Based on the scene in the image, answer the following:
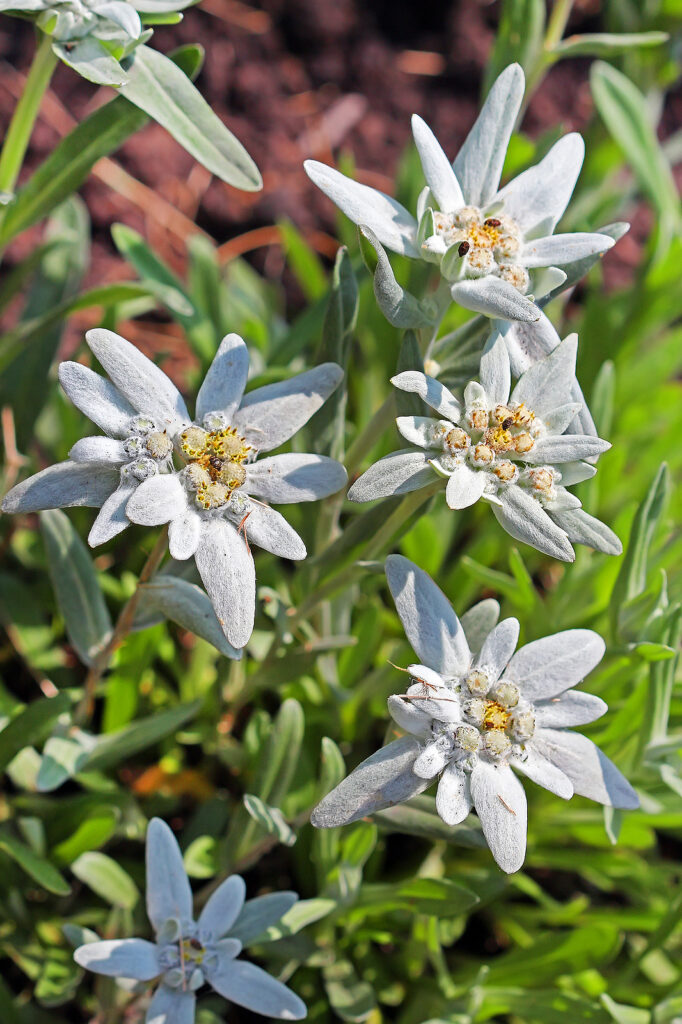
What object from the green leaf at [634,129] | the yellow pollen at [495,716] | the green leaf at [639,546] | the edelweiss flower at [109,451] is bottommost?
the yellow pollen at [495,716]

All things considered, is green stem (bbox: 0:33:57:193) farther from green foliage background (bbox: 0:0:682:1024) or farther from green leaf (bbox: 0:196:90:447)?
green leaf (bbox: 0:196:90:447)

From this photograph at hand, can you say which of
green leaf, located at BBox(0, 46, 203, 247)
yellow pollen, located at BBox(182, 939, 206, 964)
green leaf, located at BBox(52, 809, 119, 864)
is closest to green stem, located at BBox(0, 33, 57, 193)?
green leaf, located at BBox(0, 46, 203, 247)

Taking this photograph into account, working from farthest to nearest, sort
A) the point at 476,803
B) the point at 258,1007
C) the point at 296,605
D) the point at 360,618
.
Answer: the point at 360,618 → the point at 296,605 → the point at 258,1007 → the point at 476,803

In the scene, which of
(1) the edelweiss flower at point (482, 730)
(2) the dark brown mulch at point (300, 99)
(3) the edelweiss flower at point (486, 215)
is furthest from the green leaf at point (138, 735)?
(2) the dark brown mulch at point (300, 99)

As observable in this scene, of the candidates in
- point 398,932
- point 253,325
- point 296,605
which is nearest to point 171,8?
point 253,325

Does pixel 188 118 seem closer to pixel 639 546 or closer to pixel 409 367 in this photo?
pixel 409 367

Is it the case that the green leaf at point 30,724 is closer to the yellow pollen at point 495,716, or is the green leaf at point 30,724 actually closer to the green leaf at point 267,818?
the green leaf at point 267,818

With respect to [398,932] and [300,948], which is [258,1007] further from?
[398,932]
